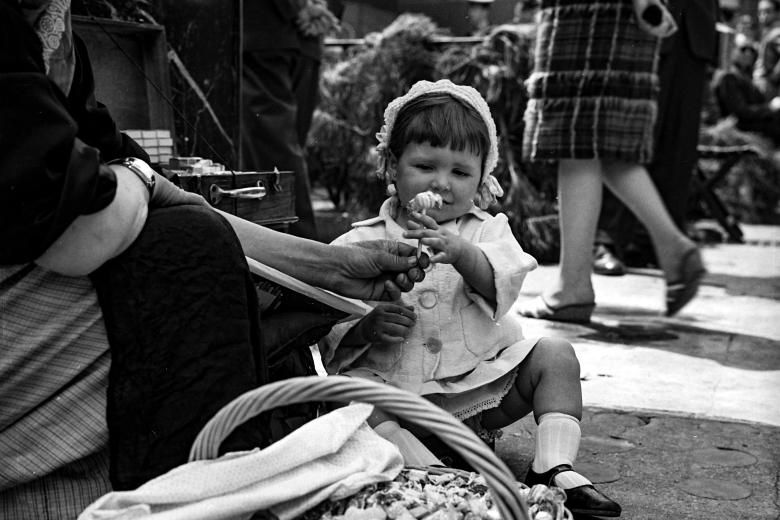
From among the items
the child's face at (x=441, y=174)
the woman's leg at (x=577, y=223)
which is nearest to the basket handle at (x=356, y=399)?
the child's face at (x=441, y=174)

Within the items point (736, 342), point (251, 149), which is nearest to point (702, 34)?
point (736, 342)

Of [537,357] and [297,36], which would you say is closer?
[537,357]

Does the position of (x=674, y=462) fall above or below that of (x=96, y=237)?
below

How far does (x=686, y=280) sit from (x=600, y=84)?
3.87 ft

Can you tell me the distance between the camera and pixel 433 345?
2439 mm

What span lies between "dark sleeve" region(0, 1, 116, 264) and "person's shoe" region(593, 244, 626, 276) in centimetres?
471

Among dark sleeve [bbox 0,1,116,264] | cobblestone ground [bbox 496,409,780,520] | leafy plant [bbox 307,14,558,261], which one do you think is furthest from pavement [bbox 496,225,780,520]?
dark sleeve [bbox 0,1,116,264]

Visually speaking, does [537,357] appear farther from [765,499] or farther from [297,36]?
[297,36]

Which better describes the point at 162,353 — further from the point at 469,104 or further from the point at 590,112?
the point at 590,112

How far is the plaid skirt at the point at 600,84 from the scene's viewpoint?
4.17 meters

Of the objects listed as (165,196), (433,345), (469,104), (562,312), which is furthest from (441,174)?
(562,312)

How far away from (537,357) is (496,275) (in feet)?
0.75

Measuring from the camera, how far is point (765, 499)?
7.83ft

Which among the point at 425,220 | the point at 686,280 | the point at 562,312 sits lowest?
the point at 562,312
